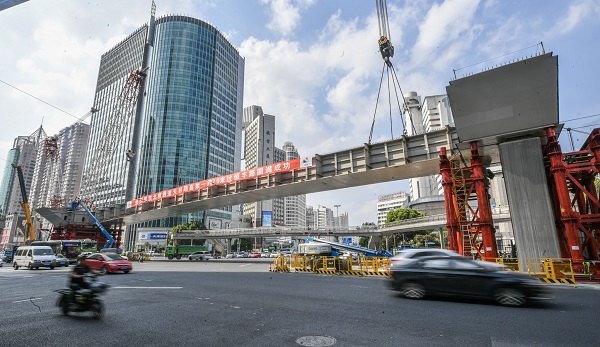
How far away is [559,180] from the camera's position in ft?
59.7

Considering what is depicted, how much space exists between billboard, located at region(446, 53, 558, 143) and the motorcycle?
20839mm

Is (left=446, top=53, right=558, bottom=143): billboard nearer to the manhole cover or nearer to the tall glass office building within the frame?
the manhole cover

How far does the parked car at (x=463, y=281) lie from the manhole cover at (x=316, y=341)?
18.8 ft

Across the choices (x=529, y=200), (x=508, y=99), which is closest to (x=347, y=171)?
(x=508, y=99)

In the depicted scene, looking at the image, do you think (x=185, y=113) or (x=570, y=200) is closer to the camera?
(x=570, y=200)

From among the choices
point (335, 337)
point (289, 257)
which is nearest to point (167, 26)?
point (289, 257)

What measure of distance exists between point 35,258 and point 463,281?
33.3m

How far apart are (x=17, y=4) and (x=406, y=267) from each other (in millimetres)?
12816

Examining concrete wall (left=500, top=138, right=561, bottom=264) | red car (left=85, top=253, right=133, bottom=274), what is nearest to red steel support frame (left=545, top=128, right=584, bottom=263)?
concrete wall (left=500, top=138, right=561, bottom=264)

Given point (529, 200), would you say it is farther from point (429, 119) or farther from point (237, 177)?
point (429, 119)

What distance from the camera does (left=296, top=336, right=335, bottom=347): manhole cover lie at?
528 cm

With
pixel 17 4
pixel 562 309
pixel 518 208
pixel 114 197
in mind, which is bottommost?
pixel 562 309

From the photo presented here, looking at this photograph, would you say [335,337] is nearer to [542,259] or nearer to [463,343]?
[463,343]

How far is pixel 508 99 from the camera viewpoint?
1908 cm
